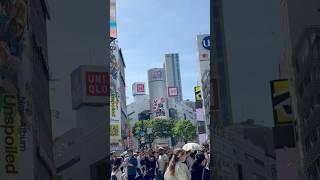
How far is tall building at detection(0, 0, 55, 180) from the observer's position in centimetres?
244

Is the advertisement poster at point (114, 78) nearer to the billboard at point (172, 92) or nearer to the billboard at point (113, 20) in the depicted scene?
the billboard at point (113, 20)

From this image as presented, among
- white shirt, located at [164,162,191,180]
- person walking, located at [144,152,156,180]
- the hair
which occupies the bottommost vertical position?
person walking, located at [144,152,156,180]

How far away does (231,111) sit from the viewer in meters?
2.59

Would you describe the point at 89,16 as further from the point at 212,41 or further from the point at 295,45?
the point at 295,45

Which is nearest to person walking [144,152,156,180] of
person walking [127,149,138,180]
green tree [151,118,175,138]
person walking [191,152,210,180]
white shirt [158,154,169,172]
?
person walking [127,149,138,180]

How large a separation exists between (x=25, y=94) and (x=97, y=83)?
0.48 metres

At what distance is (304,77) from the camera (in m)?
2.37

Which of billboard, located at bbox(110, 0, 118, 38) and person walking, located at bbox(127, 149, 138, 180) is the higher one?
billboard, located at bbox(110, 0, 118, 38)

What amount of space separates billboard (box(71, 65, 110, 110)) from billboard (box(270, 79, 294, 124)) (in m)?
0.90

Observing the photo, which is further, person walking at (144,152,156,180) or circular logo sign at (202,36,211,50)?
person walking at (144,152,156,180)

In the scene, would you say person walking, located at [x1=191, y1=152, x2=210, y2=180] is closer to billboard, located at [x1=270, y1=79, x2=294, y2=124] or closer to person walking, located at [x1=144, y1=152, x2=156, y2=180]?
person walking, located at [x1=144, y1=152, x2=156, y2=180]

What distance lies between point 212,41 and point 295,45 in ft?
1.71

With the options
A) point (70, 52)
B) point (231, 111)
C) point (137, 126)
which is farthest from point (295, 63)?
point (137, 126)

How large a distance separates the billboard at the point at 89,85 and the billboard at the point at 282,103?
2.97ft
